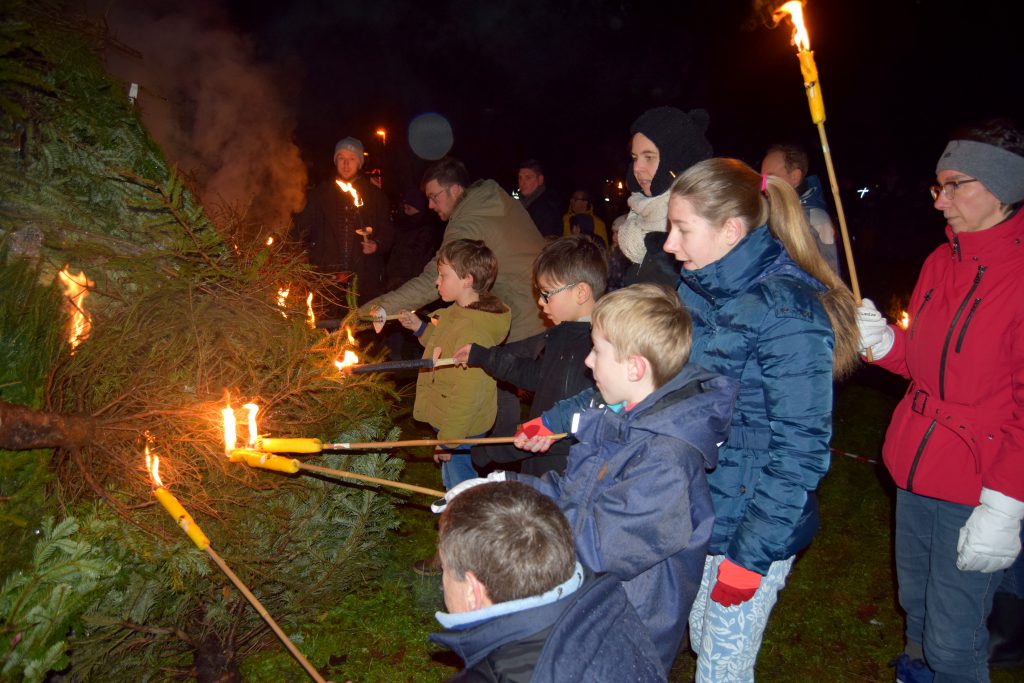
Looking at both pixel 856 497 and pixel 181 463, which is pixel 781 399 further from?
pixel 856 497

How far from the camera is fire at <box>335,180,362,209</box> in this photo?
6.76 metres

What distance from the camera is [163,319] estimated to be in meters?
2.82

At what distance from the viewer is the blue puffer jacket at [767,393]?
2.34 m

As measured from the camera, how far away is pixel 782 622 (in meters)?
4.34

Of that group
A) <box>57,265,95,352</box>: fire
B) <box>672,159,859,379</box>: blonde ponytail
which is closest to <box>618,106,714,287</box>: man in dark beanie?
<box>672,159,859,379</box>: blonde ponytail

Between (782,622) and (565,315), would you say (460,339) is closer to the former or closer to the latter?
(565,315)

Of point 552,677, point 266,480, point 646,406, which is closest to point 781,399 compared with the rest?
point 646,406

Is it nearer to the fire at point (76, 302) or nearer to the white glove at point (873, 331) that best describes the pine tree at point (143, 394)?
the fire at point (76, 302)

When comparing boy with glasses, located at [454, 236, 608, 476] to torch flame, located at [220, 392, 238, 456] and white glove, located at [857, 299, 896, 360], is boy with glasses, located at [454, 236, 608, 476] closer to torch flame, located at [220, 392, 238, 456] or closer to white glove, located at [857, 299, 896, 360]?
white glove, located at [857, 299, 896, 360]

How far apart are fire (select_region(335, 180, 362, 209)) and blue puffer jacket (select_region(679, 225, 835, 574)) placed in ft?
16.1

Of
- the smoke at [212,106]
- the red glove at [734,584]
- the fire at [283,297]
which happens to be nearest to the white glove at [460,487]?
the red glove at [734,584]

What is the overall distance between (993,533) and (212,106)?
6101mm

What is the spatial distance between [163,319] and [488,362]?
5.62ft

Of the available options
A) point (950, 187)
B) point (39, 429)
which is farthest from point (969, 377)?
point (39, 429)
